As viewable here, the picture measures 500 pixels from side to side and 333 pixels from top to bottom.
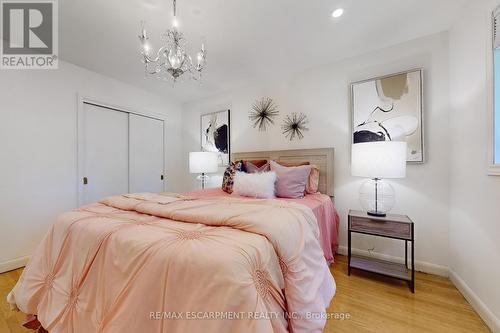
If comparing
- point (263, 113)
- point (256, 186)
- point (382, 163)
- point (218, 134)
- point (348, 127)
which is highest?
point (263, 113)

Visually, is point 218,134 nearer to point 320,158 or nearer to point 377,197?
point 320,158

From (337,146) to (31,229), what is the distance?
368 cm

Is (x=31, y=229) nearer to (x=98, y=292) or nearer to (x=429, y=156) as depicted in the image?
(x=98, y=292)

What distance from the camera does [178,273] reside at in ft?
2.67

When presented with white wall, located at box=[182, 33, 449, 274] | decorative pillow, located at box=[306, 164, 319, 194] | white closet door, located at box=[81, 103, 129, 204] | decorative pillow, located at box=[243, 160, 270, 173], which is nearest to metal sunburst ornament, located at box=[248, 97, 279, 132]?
white wall, located at box=[182, 33, 449, 274]

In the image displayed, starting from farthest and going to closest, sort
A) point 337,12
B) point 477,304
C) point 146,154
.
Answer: point 146,154
point 337,12
point 477,304

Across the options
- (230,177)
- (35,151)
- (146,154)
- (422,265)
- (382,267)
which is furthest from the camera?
(146,154)

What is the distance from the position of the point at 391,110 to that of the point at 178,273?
248cm

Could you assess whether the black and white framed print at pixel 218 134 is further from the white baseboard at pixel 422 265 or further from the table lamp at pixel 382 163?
the white baseboard at pixel 422 265

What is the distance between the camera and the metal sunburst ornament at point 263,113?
313 cm

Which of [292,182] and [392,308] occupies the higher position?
[292,182]

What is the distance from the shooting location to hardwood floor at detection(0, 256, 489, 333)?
1.40 m

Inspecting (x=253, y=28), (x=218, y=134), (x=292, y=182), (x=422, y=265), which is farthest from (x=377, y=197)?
(x=218, y=134)

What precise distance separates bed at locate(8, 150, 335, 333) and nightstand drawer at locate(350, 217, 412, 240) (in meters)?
0.81
